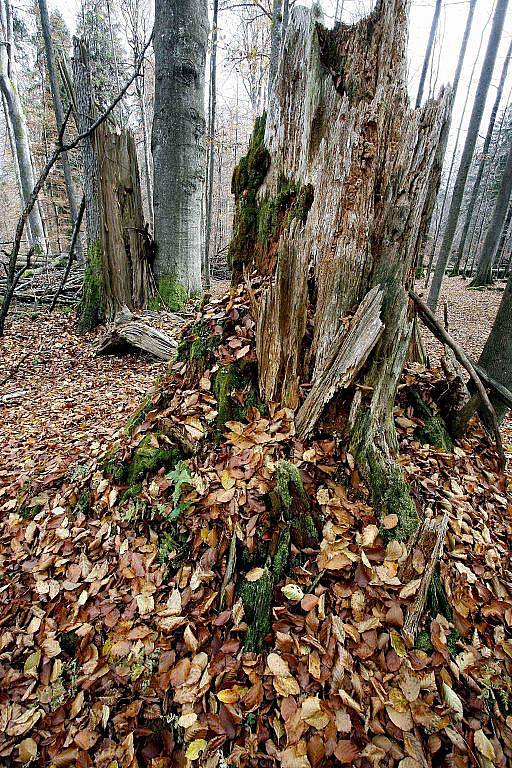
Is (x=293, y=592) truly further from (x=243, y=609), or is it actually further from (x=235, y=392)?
(x=235, y=392)

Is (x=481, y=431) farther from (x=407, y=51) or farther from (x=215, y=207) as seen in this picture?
(x=215, y=207)

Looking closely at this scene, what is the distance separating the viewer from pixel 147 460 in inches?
105

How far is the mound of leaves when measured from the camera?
1.70 metres

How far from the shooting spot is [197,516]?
7.72 feet

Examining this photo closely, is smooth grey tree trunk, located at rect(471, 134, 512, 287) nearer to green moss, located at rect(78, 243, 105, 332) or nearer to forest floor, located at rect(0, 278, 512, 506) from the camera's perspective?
forest floor, located at rect(0, 278, 512, 506)

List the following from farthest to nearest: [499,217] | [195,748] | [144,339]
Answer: [499,217] → [144,339] → [195,748]

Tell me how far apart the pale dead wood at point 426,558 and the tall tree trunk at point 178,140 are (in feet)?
19.5

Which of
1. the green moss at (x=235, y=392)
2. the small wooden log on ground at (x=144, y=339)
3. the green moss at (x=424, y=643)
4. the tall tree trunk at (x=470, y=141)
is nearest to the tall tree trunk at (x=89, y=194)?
the small wooden log on ground at (x=144, y=339)

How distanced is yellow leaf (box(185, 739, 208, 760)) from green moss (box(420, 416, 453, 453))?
2112 millimetres

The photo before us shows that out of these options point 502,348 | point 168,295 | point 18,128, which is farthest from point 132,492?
point 18,128

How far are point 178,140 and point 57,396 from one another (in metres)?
4.70

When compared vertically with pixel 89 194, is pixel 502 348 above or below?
below

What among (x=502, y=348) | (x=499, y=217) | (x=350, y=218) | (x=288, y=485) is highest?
(x=499, y=217)

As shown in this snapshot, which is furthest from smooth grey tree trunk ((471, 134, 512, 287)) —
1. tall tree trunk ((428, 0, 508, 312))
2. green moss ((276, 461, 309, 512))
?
green moss ((276, 461, 309, 512))
